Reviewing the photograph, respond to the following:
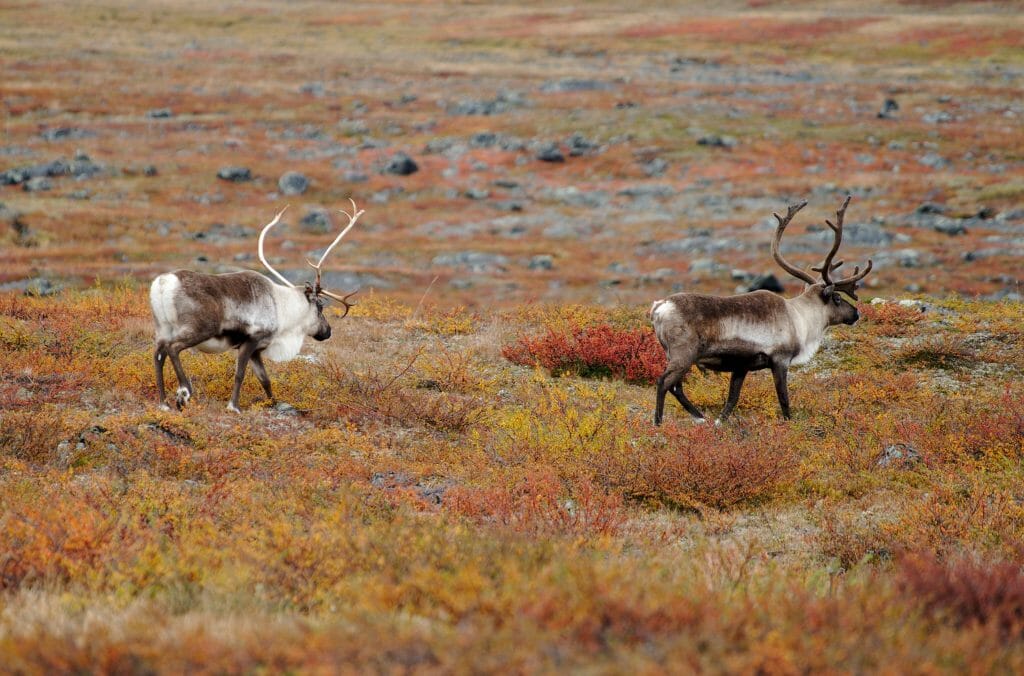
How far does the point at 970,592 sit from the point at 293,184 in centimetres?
3863

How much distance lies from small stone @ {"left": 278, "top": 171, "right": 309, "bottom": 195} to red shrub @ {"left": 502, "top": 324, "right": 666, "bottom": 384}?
2955 cm

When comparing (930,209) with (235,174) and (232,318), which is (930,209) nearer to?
(235,174)

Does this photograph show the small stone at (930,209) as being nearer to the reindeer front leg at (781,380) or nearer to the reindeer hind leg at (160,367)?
the reindeer front leg at (781,380)

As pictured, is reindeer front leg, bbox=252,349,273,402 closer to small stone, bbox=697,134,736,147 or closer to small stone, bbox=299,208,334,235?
small stone, bbox=299,208,334,235

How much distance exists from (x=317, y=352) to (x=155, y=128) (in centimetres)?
4200

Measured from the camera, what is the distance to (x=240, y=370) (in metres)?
10.5

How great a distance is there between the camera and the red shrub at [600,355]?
507 inches

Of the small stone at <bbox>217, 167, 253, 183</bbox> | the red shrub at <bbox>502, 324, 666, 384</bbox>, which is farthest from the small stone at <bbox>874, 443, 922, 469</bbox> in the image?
the small stone at <bbox>217, 167, 253, 183</bbox>

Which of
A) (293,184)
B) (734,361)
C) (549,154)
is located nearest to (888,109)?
(549,154)

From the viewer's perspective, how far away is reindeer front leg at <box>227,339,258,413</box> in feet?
34.2

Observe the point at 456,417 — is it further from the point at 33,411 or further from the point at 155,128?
the point at 155,128

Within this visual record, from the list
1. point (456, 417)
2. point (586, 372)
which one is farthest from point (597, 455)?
point (586, 372)

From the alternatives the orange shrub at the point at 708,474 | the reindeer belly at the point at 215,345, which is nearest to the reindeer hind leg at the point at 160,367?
the reindeer belly at the point at 215,345

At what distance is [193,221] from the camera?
35469 mm
